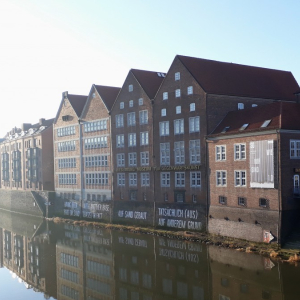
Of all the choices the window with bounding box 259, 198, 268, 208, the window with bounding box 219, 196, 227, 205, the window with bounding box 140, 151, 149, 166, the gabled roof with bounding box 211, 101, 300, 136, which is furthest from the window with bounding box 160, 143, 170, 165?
the window with bounding box 259, 198, 268, 208

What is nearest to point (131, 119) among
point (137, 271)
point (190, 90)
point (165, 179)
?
point (165, 179)

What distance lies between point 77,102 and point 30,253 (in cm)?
3402

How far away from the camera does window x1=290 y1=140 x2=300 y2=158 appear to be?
45250 mm

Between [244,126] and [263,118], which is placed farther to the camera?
[244,126]

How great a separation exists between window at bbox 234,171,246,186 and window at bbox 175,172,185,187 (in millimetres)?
9265

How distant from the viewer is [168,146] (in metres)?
60.0

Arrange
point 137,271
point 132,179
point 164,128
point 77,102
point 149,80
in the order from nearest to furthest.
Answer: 1. point 137,271
2. point 164,128
3. point 132,179
4. point 149,80
5. point 77,102

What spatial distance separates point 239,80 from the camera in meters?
59.2

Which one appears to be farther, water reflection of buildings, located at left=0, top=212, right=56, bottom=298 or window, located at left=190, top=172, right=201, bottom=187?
window, located at left=190, top=172, right=201, bottom=187

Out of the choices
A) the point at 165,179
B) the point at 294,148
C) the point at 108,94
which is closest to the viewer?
the point at 294,148

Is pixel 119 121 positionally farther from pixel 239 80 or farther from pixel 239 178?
pixel 239 178

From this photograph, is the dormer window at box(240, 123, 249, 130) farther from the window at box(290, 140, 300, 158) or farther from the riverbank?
the riverbank

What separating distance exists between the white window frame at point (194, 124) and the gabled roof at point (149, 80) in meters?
8.58

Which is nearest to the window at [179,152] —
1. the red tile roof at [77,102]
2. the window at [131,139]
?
the window at [131,139]
